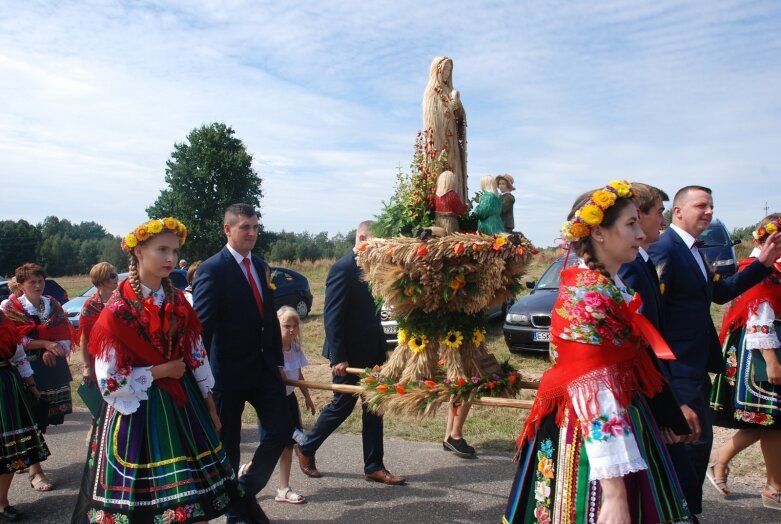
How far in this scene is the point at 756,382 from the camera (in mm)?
4504

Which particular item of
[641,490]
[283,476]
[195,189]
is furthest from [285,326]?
[195,189]

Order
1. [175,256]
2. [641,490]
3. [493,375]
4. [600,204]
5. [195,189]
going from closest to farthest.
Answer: [641,490] → [600,204] → [175,256] → [493,375] → [195,189]

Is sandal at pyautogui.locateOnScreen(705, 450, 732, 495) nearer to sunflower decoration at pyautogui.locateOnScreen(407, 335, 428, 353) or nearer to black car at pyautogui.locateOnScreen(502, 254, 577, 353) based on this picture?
sunflower decoration at pyautogui.locateOnScreen(407, 335, 428, 353)

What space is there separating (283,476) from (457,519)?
4.50ft

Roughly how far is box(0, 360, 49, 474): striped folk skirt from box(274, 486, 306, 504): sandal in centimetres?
189

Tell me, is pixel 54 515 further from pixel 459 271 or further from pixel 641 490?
pixel 641 490

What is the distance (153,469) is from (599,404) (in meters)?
2.30

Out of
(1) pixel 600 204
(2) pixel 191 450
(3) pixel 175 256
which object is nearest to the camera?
(1) pixel 600 204

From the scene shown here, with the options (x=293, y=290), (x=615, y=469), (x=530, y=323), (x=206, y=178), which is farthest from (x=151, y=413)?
(x=206, y=178)

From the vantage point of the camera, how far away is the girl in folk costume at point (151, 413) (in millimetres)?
3316

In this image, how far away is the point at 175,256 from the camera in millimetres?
3711

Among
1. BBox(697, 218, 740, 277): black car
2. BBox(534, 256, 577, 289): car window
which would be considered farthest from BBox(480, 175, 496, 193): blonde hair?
BBox(697, 218, 740, 277): black car

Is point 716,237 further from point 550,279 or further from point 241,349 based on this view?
point 241,349

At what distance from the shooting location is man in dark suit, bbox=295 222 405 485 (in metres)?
5.03
